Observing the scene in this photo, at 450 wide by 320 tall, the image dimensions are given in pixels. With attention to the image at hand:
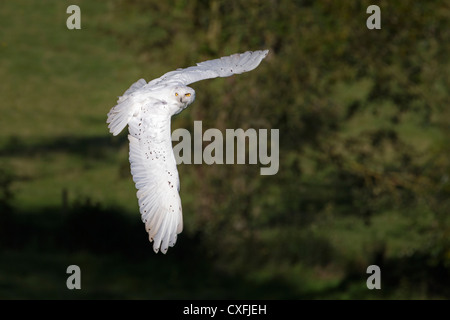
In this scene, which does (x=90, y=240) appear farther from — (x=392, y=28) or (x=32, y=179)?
(x=392, y=28)

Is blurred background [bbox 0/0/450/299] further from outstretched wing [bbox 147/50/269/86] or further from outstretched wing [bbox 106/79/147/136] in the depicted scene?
outstretched wing [bbox 106/79/147/136]

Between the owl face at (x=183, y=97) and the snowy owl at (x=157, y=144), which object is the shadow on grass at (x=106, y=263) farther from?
the owl face at (x=183, y=97)

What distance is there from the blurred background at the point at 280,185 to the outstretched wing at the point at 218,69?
3117mm

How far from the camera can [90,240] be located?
14.6 metres

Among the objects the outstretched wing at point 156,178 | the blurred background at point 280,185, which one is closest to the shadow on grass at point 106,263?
the blurred background at point 280,185

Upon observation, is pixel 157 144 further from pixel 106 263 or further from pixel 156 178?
pixel 106 263

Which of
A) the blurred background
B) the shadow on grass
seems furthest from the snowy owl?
the shadow on grass

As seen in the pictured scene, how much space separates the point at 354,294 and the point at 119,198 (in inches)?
189

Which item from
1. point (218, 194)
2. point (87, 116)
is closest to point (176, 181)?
point (218, 194)

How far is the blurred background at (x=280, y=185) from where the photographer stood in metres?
12.6

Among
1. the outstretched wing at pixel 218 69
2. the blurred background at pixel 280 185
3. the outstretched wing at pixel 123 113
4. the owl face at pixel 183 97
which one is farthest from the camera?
the blurred background at pixel 280 185

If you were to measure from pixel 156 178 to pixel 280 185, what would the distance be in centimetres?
567

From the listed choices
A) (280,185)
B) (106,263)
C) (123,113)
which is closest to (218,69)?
(123,113)

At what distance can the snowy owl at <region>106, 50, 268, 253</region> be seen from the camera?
7695mm
